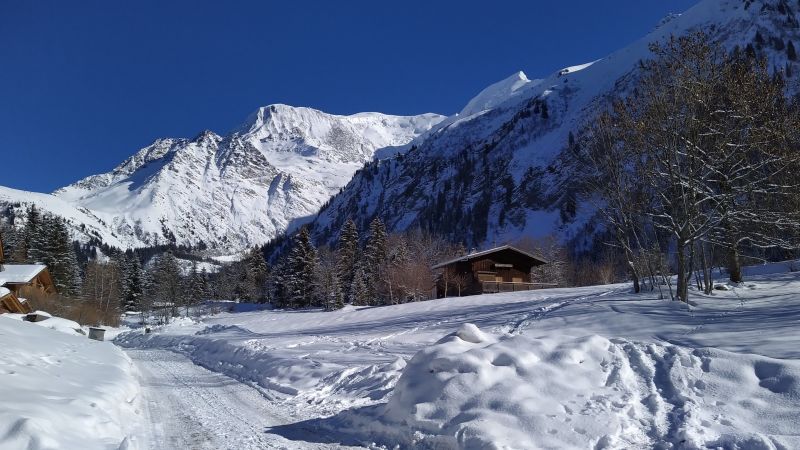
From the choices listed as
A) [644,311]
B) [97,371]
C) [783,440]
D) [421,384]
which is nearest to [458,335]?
[421,384]

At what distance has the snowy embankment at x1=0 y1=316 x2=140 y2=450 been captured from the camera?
6246 millimetres

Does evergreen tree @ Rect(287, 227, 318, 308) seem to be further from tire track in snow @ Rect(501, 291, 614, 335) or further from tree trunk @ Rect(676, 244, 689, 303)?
tree trunk @ Rect(676, 244, 689, 303)

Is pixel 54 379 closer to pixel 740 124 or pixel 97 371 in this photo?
pixel 97 371

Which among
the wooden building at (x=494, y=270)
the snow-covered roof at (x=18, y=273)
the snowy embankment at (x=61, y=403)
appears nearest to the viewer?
the snowy embankment at (x=61, y=403)

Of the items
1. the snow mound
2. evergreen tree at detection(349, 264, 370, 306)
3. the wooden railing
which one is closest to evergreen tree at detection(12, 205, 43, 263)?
evergreen tree at detection(349, 264, 370, 306)

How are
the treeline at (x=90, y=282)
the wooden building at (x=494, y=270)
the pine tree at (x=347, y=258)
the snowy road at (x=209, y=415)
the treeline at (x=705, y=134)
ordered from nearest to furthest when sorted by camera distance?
the snowy road at (x=209, y=415) → the treeline at (x=705, y=134) → the wooden building at (x=494, y=270) → the treeline at (x=90, y=282) → the pine tree at (x=347, y=258)

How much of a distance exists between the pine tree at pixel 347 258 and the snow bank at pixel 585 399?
5466cm

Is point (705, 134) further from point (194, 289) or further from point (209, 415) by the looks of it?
point (194, 289)

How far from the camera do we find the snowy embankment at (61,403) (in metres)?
6.25

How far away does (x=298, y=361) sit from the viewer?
1595 centimetres

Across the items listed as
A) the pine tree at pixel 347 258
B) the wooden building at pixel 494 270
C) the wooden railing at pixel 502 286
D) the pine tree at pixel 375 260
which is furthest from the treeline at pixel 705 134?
the pine tree at pixel 347 258

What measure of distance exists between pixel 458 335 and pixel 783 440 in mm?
5355

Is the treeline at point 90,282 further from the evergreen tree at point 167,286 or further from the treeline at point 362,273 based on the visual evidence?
the treeline at point 362,273

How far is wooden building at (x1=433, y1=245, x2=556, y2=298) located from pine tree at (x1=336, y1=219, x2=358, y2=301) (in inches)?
659
